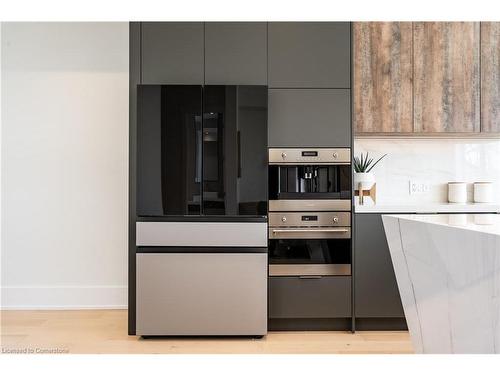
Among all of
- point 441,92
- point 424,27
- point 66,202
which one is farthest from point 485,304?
point 66,202

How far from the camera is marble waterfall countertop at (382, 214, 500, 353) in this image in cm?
90

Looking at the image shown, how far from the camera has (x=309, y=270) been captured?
289 cm

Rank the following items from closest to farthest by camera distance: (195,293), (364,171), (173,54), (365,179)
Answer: (195,293), (173,54), (365,179), (364,171)

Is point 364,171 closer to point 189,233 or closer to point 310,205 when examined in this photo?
point 310,205

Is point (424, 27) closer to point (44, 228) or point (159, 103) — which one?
point (159, 103)

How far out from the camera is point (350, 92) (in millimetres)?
2918

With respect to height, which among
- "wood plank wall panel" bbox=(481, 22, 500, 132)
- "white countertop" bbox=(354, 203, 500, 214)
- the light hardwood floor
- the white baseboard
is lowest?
the light hardwood floor

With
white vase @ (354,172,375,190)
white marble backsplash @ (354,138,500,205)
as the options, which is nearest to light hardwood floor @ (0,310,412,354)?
white vase @ (354,172,375,190)

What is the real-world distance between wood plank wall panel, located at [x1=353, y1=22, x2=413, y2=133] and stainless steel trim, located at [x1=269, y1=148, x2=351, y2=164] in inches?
11.9

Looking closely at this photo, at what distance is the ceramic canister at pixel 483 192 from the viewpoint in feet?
11.1

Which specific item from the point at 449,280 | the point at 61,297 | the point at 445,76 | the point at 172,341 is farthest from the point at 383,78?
the point at 61,297

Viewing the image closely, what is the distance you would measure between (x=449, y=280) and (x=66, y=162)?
3.31m

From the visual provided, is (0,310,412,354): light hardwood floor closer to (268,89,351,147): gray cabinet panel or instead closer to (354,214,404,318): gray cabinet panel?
(354,214,404,318): gray cabinet panel

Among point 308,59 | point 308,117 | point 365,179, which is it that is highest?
point 308,59
